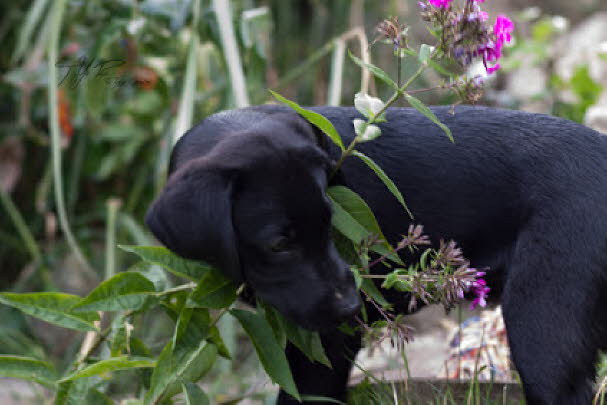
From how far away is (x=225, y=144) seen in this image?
53.9 inches

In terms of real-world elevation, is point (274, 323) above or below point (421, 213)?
below

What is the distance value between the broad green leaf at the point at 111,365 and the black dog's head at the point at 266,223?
0.94 feet

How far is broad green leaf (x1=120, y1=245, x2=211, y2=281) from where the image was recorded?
4.79 ft

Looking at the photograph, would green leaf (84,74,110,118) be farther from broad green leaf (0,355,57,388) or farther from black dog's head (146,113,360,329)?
black dog's head (146,113,360,329)

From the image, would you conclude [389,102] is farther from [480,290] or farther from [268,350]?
[268,350]

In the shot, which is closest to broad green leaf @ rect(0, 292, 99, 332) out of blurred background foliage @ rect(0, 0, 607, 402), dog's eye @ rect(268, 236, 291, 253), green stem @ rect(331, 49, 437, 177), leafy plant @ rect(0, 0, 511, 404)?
leafy plant @ rect(0, 0, 511, 404)

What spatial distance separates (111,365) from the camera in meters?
1.48

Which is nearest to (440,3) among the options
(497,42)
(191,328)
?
(497,42)

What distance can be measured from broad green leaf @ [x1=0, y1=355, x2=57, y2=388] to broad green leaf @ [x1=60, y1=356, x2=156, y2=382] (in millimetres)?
118

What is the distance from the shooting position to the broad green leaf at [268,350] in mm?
1450

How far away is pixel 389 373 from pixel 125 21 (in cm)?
140

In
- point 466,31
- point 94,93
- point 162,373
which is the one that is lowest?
point 162,373

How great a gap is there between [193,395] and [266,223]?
41cm

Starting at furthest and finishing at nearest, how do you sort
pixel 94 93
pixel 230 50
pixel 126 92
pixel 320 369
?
pixel 126 92, pixel 94 93, pixel 230 50, pixel 320 369
